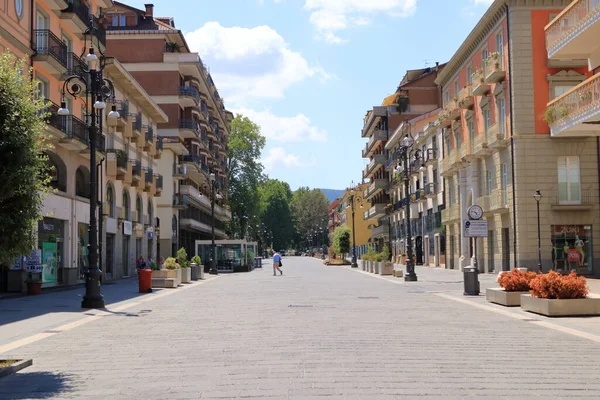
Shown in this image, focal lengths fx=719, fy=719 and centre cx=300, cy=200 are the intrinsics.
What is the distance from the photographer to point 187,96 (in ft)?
195

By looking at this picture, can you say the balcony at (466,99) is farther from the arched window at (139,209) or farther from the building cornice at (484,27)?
the arched window at (139,209)

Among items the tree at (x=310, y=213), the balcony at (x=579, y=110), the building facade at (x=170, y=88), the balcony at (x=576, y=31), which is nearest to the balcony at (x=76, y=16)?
the balcony at (x=576, y=31)

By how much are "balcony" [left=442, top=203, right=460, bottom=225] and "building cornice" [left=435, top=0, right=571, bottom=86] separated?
8981mm

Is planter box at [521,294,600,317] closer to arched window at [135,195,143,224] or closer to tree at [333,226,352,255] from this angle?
arched window at [135,195,143,224]

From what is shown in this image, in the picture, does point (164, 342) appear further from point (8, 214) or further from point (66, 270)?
point (66, 270)

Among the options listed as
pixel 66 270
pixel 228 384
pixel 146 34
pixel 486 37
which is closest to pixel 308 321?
pixel 228 384

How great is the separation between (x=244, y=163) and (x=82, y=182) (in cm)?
5512

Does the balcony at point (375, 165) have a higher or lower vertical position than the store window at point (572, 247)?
higher

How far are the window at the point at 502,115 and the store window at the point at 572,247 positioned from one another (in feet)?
19.0

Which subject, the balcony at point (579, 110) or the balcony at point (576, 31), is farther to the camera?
the balcony at point (579, 110)

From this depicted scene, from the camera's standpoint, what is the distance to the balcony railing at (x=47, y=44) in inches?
1102

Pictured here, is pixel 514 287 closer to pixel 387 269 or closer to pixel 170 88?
pixel 387 269

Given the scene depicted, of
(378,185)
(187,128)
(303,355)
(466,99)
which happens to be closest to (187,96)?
(187,128)

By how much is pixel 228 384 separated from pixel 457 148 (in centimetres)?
4149
